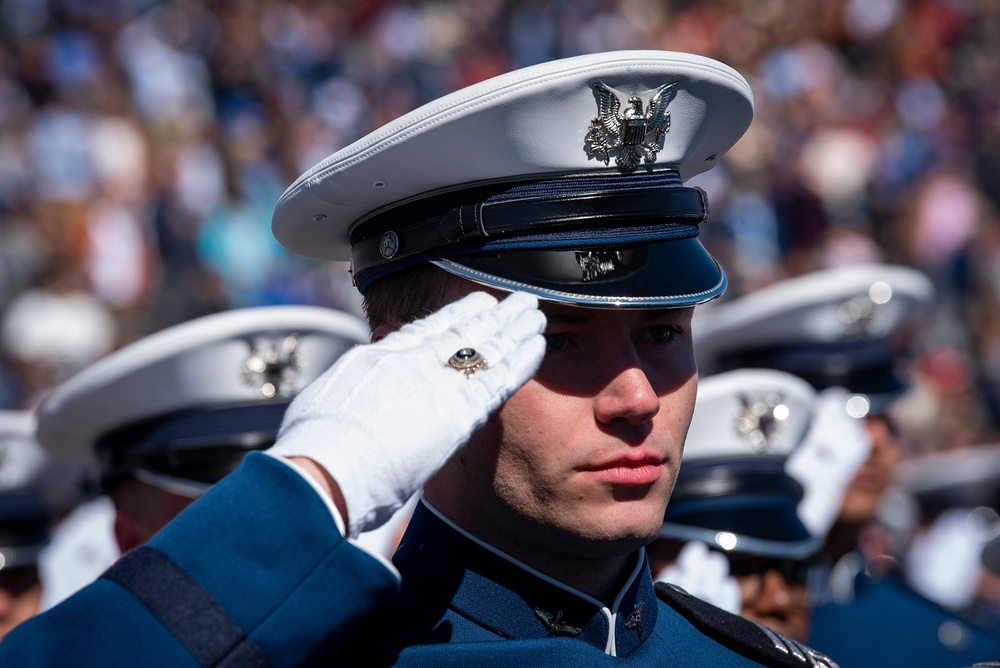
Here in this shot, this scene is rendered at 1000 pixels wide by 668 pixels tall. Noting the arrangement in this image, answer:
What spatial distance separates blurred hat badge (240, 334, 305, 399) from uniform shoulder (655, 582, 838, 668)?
4.52 feet

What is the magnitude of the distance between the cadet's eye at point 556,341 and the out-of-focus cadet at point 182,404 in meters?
1.47

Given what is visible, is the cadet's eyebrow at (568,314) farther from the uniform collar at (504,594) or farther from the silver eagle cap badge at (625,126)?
Answer: the uniform collar at (504,594)

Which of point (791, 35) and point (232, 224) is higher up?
point (791, 35)

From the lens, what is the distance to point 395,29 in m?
14.3

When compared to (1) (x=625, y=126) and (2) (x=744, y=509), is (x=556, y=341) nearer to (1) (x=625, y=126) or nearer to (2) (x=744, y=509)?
(1) (x=625, y=126)

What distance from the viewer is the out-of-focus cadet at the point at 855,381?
4.89 metres

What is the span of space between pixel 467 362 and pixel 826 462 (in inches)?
123

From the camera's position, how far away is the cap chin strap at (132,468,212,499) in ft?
10.4

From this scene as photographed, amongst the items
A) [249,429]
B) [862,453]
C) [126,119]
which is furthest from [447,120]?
[126,119]

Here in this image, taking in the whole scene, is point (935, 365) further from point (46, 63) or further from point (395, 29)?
point (46, 63)

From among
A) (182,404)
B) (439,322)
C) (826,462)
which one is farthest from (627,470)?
(826,462)

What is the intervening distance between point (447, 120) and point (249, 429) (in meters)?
1.54

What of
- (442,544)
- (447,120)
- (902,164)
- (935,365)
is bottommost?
(935,365)

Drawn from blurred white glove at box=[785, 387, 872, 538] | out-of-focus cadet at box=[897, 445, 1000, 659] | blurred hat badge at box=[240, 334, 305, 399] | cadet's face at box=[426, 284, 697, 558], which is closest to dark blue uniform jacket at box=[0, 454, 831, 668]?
cadet's face at box=[426, 284, 697, 558]
